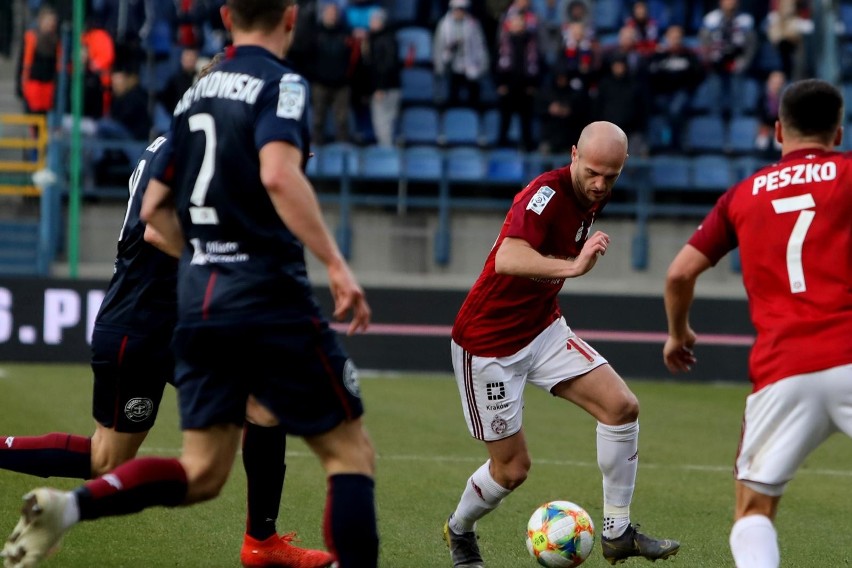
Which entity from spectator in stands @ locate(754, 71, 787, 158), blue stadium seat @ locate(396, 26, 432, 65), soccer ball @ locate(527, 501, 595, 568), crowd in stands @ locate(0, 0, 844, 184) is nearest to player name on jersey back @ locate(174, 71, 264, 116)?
soccer ball @ locate(527, 501, 595, 568)

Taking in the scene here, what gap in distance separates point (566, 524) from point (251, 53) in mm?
2646

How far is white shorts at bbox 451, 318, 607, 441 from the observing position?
20.4 ft

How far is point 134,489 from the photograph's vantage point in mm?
4480

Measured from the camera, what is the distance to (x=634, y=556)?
6168 mm

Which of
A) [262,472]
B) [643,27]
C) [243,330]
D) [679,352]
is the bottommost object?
[262,472]

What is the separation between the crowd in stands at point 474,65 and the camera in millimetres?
17156

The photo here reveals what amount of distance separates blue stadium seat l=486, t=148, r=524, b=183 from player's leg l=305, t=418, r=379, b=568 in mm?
13449

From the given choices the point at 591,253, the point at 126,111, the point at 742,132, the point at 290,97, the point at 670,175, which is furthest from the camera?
the point at 742,132

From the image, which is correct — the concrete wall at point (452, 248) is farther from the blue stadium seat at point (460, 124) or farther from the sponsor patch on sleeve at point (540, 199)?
the sponsor patch on sleeve at point (540, 199)

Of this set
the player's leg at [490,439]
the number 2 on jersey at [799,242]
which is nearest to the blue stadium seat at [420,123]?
the player's leg at [490,439]

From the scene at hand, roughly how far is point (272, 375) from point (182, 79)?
13.1 m

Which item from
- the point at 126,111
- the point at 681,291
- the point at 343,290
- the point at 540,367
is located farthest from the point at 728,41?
the point at 343,290

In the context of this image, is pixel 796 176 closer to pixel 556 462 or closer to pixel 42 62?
pixel 556 462

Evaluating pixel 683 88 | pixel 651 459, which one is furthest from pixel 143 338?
pixel 683 88
